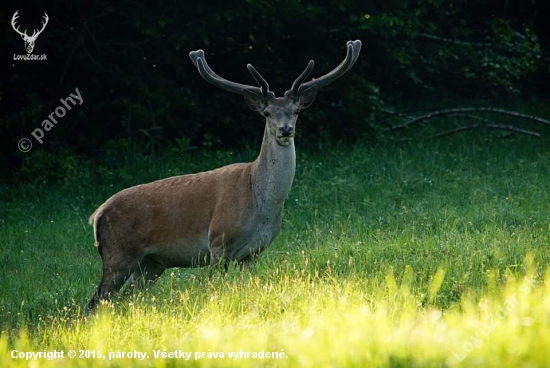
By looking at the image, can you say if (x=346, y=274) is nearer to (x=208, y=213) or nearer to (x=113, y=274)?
(x=208, y=213)

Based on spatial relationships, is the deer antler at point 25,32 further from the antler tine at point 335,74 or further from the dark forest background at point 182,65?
the antler tine at point 335,74

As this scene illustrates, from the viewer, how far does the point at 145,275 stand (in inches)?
343

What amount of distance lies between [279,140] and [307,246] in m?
1.62

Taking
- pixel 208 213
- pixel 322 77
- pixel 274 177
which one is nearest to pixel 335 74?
pixel 322 77

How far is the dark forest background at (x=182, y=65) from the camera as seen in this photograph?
1410cm

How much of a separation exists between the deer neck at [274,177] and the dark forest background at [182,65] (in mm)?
5923

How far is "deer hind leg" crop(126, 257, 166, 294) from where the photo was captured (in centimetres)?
859

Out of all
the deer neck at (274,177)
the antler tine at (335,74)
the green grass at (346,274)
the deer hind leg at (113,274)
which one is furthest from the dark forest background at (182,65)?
the deer neck at (274,177)

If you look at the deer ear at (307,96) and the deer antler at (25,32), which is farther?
the deer antler at (25,32)

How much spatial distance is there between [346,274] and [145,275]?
1.87 meters

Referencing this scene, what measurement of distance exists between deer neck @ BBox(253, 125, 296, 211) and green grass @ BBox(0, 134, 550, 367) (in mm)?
545

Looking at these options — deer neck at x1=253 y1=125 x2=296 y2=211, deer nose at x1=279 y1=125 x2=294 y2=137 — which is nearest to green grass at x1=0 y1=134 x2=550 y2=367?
deer neck at x1=253 y1=125 x2=296 y2=211

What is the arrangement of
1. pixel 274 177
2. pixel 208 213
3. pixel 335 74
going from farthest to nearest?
pixel 335 74, pixel 208 213, pixel 274 177

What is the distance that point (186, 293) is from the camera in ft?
23.1
